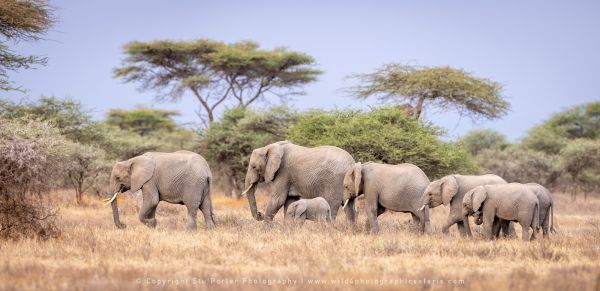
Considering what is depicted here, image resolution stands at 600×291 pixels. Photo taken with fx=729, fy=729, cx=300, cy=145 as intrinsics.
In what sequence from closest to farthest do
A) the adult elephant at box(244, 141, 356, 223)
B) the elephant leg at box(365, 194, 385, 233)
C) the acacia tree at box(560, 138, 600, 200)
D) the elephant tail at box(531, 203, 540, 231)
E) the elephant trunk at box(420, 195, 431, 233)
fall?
the elephant tail at box(531, 203, 540, 231), the elephant trunk at box(420, 195, 431, 233), the elephant leg at box(365, 194, 385, 233), the adult elephant at box(244, 141, 356, 223), the acacia tree at box(560, 138, 600, 200)

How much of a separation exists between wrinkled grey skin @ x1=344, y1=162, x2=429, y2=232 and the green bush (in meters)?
9.05

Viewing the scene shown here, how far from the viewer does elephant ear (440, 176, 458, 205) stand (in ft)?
50.8

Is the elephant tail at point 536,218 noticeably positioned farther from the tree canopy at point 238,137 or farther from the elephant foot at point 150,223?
the tree canopy at point 238,137

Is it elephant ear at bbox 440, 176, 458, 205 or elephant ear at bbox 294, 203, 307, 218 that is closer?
elephant ear at bbox 440, 176, 458, 205

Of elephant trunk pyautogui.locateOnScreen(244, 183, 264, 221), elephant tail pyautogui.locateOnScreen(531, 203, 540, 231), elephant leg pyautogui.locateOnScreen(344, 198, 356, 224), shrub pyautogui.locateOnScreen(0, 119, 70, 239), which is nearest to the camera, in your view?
shrub pyautogui.locateOnScreen(0, 119, 70, 239)

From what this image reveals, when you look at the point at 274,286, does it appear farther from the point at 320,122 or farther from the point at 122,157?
the point at 122,157

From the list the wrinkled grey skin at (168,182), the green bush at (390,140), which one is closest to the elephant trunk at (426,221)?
the wrinkled grey skin at (168,182)

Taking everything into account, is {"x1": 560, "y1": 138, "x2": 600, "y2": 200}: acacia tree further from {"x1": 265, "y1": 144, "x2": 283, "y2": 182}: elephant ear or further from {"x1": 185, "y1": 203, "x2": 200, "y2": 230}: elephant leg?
{"x1": 185, "y1": 203, "x2": 200, "y2": 230}: elephant leg

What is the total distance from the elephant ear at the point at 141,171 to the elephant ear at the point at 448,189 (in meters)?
6.44

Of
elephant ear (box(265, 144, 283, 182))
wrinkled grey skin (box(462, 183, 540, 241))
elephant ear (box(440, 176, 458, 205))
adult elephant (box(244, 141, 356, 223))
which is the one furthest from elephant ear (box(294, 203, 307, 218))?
wrinkled grey skin (box(462, 183, 540, 241))

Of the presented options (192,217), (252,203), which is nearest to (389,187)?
(252,203)

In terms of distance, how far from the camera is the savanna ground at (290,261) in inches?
338

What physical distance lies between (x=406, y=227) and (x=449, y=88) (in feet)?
61.4

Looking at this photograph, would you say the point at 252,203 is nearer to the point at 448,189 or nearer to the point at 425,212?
the point at 425,212
